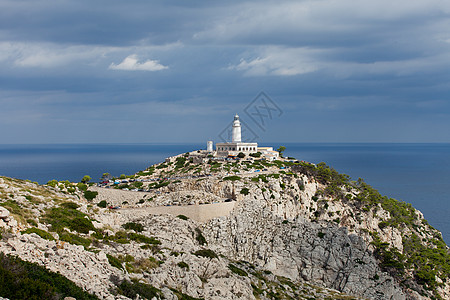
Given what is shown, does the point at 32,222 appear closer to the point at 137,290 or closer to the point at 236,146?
the point at 137,290

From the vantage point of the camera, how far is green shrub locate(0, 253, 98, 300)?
46.5 feet

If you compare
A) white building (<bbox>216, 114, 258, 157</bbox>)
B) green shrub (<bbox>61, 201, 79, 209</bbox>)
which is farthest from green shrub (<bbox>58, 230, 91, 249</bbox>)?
white building (<bbox>216, 114, 258, 157</bbox>)

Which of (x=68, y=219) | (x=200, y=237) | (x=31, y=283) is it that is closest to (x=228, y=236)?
(x=200, y=237)

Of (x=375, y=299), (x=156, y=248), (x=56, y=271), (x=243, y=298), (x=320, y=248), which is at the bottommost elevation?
(x=375, y=299)

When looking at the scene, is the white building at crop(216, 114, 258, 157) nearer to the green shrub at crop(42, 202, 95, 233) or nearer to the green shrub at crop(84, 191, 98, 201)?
the green shrub at crop(84, 191, 98, 201)

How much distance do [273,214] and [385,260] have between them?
1598 centimetres

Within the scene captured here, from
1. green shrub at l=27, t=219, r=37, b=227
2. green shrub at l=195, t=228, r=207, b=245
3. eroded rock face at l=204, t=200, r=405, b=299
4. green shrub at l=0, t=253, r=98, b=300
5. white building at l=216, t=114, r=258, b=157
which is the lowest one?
eroded rock face at l=204, t=200, r=405, b=299

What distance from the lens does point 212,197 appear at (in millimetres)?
46312

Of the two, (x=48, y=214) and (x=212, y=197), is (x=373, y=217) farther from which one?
(x=48, y=214)

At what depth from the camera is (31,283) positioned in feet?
47.8

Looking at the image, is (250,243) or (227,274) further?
(250,243)

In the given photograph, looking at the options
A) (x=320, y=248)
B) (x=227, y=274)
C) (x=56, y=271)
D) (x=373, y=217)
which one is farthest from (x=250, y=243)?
(x=56, y=271)

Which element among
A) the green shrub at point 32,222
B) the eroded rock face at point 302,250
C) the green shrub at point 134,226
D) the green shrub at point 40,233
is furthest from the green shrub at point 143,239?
the eroded rock face at point 302,250

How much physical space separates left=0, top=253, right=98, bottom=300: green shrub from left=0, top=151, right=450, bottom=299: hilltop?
2.55ft
